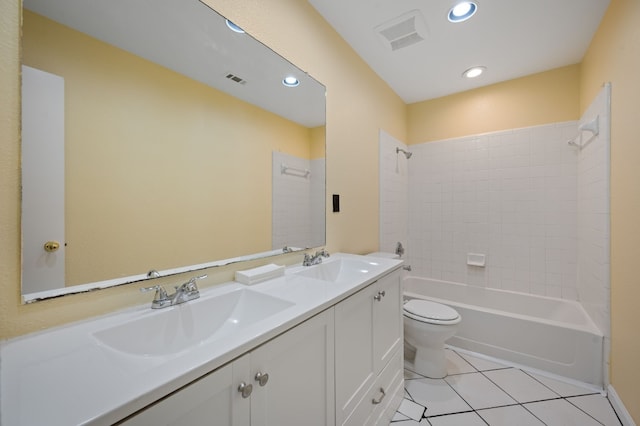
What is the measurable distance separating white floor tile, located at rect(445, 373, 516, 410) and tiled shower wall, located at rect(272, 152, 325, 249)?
136cm

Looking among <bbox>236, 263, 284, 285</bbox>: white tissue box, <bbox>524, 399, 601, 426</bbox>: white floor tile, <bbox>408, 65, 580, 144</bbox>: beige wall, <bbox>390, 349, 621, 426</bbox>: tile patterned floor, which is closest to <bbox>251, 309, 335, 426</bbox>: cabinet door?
<bbox>236, 263, 284, 285</bbox>: white tissue box

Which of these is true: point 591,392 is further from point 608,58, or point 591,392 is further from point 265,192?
point 265,192

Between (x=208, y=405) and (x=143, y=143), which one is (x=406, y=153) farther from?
(x=208, y=405)

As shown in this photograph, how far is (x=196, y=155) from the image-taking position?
1.10 metres

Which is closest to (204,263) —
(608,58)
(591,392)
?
(591,392)

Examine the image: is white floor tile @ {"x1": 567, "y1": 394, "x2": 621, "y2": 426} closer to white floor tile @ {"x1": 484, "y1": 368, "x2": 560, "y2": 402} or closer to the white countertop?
white floor tile @ {"x1": 484, "y1": 368, "x2": 560, "y2": 402}

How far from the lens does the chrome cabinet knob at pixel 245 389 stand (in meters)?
0.63

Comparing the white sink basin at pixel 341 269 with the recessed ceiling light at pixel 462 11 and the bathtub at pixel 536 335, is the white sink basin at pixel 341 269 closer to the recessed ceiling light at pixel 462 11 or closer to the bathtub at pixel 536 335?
the bathtub at pixel 536 335

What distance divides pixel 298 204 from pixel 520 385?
198 cm

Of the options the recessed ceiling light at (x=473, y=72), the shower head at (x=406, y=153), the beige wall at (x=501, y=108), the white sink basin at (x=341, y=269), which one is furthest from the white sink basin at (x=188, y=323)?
the beige wall at (x=501, y=108)

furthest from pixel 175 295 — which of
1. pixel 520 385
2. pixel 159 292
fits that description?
pixel 520 385

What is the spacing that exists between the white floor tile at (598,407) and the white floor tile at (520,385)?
112mm

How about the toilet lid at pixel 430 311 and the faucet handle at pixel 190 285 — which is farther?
the toilet lid at pixel 430 311

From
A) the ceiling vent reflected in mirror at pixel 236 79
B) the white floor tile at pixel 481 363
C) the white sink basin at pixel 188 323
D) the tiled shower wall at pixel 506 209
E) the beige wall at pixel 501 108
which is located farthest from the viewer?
the beige wall at pixel 501 108
